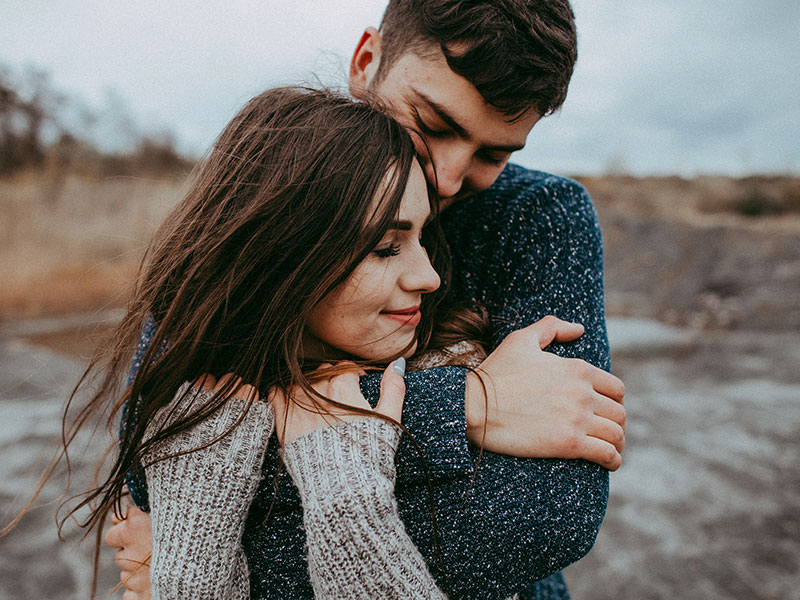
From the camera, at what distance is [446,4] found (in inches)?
56.9

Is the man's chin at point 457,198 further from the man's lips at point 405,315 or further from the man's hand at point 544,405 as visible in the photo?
the man's hand at point 544,405

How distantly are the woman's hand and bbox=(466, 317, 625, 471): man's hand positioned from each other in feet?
0.59

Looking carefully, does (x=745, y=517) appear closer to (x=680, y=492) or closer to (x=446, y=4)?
(x=680, y=492)

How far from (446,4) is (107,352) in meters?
1.33

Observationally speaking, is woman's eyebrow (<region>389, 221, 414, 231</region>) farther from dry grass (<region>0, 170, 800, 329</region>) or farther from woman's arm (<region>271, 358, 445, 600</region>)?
dry grass (<region>0, 170, 800, 329</region>)

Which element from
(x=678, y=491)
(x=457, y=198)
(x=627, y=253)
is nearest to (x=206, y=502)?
(x=457, y=198)

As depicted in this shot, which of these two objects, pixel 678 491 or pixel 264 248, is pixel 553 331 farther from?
pixel 678 491

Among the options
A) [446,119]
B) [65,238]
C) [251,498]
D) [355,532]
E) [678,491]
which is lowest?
[65,238]

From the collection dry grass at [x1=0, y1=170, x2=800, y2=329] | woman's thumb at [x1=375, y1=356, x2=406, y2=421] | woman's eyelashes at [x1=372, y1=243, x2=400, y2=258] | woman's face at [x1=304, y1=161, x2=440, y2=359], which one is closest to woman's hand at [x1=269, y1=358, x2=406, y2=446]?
woman's thumb at [x1=375, y1=356, x2=406, y2=421]

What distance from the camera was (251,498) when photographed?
1.07 m

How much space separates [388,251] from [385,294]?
4.1 inches

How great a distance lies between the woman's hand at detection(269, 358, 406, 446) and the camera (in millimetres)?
1075

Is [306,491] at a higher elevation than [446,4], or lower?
lower

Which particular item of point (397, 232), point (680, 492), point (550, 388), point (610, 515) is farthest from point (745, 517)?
point (397, 232)
